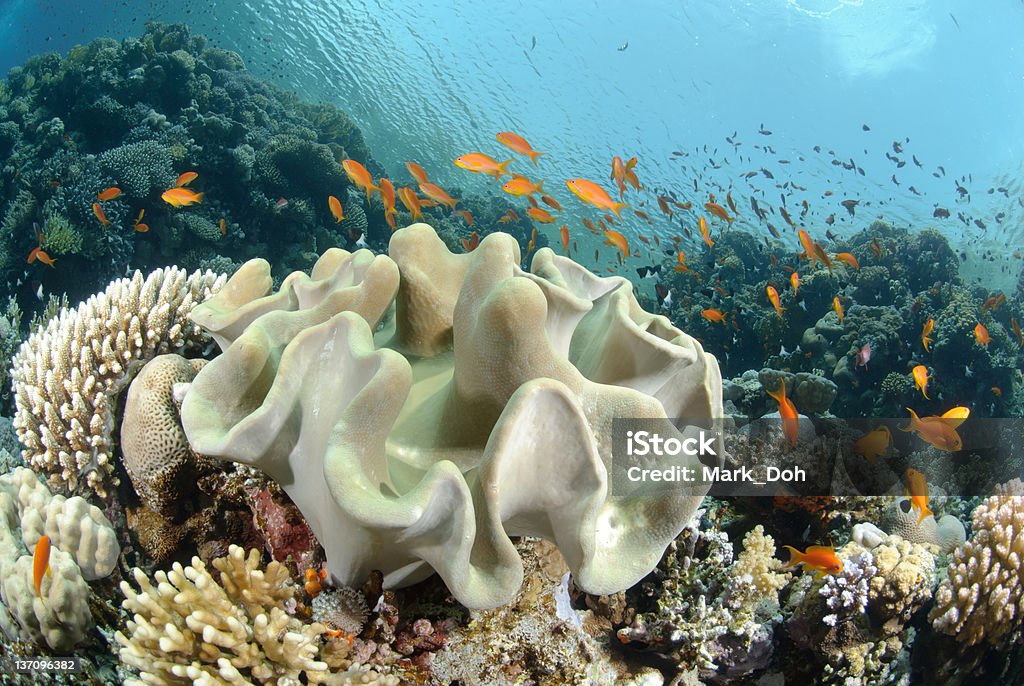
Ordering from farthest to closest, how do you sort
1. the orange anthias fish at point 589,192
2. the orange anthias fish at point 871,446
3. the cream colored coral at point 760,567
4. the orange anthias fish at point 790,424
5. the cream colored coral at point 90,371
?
the orange anthias fish at point 589,192 → the orange anthias fish at point 871,446 → the orange anthias fish at point 790,424 → the cream colored coral at point 760,567 → the cream colored coral at point 90,371

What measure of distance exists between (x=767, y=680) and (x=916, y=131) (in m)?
78.6

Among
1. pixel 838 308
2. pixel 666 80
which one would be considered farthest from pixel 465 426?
pixel 666 80

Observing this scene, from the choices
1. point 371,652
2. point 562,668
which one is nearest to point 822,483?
point 562,668

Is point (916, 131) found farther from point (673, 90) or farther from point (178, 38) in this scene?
point (178, 38)

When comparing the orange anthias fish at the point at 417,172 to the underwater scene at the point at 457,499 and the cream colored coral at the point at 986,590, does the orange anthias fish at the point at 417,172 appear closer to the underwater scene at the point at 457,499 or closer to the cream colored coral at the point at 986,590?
the underwater scene at the point at 457,499

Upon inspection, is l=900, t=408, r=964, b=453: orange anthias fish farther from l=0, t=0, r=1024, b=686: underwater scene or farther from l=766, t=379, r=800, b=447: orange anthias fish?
l=766, t=379, r=800, b=447: orange anthias fish

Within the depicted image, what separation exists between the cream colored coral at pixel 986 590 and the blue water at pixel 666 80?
32606 millimetres

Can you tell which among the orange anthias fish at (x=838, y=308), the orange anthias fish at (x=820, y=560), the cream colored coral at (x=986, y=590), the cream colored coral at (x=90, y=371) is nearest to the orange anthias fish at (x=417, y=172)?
the cream colored coral at (x=90, y=371)

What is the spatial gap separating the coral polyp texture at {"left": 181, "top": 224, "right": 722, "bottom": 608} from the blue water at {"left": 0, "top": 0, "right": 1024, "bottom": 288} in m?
33.4

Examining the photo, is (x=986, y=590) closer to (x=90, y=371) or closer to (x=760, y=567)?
(x=760, y=567)

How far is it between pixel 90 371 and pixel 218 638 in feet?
5.85

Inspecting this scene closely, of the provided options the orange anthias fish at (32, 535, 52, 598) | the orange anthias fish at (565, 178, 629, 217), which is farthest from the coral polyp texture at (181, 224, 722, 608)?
the orange anthias fish at (565, 178, 629, 217)

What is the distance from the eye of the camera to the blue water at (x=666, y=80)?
35062 millimetres

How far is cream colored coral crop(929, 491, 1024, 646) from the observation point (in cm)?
299
